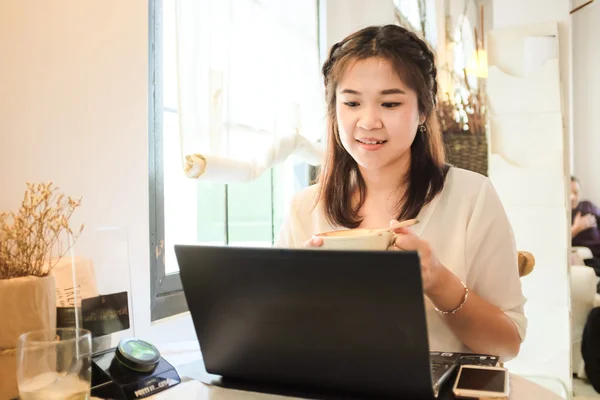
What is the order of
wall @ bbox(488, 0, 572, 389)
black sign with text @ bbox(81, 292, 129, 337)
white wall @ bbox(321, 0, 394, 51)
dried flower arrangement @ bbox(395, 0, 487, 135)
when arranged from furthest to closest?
dried flower arrangement @ bbox(395, 0, 487, 135), white wall @ bbox(321, 0, 394, 51), wall @ bbox(488, 0, 572, 389), black sign with text @ bbox(81, 292, 129, 337)

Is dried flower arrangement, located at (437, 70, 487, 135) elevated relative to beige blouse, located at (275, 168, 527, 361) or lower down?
elevated

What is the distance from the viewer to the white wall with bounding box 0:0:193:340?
3.34ft

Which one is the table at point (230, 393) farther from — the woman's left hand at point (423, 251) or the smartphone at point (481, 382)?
the woman's left hand at point (423, 251)

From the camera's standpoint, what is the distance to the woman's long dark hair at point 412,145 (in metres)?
1.15

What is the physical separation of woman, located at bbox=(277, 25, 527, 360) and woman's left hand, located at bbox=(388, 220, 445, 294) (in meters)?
0.10

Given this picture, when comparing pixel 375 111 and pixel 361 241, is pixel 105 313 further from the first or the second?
pixel 375 111

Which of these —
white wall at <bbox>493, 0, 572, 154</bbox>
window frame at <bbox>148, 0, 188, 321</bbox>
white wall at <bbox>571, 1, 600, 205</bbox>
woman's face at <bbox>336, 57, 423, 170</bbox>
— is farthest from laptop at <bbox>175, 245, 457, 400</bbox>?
white wall at <bbox>571, 1, 600, 205</bbox>

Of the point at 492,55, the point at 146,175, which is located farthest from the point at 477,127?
the point at 146,175

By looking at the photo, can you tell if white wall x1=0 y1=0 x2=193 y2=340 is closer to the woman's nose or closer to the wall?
the woman's nose

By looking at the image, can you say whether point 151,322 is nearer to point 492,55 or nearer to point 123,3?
point 123,3

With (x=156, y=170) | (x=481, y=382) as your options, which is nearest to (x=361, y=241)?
(x=481, y=382)

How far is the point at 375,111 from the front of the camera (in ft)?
3.66

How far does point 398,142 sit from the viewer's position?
3.76 feet

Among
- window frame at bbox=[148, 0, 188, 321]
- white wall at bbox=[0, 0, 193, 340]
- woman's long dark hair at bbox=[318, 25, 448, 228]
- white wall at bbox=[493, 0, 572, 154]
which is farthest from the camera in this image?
white wall at bbox=[493, 0, 572, 154]
